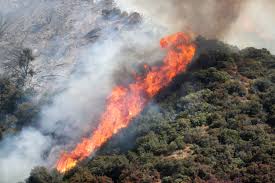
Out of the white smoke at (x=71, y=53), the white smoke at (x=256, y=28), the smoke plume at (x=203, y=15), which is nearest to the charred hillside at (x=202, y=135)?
the smoke plume at (x=203, y=15)

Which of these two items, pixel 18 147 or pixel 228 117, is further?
pixel 18 147

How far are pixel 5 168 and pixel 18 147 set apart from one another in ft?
14.7

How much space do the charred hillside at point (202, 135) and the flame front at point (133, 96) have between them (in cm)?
265

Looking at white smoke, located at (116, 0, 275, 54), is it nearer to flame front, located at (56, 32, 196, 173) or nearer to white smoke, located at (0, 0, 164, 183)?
flame front, located at (56, 32, 196, 173)

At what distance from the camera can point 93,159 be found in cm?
6288

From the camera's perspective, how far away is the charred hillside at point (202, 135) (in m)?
56.0

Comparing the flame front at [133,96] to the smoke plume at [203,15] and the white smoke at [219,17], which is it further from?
the white smoke at [219,17]

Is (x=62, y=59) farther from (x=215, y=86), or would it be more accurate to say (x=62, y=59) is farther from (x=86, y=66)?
(x=215, y=86)

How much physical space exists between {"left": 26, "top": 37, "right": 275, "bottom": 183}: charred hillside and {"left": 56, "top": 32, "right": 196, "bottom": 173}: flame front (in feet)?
8.70

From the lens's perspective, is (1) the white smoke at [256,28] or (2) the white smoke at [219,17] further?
(1) the white smoke at [256,28]

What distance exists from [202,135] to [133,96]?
57.4 feet

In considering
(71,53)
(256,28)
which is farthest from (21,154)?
(256,28)

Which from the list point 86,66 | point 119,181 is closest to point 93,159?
point 119,181

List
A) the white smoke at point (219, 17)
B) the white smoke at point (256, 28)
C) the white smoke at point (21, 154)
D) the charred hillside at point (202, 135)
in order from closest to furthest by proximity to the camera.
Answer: the charred hillside at point (202, 135), the white smoke at point (21, 154), the white smoke at point (219, 17), the white smoke at point (256, 28)
